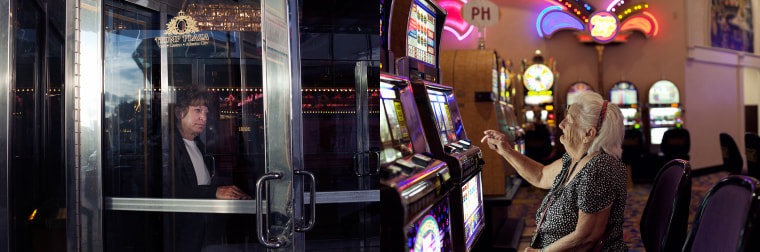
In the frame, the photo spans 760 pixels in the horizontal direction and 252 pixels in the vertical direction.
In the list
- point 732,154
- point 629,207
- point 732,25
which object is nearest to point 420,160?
point 629,207

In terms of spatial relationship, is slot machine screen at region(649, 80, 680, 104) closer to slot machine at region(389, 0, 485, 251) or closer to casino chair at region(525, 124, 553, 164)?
casino chair at region(525, 124, 553, 164)

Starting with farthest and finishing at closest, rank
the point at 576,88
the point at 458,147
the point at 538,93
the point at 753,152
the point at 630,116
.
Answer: the point at 576,88, the point at 630,116, the point at 538,93, the point at 753,152, the point at 458,147

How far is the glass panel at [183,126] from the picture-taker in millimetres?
1830

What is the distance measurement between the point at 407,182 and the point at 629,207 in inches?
202

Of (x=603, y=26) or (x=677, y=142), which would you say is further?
(x=603, y=26)

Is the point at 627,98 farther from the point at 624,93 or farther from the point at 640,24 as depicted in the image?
the point at 640,24

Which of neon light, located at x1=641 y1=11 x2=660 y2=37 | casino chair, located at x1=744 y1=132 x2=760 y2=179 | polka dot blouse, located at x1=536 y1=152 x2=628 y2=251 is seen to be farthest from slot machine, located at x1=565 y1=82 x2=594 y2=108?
polka dot blouse, located at x1=536 y1=152 x2=628 y2=251

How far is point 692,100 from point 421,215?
985cm

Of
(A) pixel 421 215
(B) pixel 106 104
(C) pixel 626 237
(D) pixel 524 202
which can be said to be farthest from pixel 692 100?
(B) pixel 106 104

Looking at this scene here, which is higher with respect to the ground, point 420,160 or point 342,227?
point 420,160

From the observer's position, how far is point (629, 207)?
622cm

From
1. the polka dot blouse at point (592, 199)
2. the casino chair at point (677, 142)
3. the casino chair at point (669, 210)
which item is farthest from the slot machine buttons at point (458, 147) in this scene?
the casino chair at point (677, 142)

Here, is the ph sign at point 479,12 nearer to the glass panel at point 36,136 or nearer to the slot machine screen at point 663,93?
the glass panel at point 36,136

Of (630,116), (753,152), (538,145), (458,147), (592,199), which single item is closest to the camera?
(592,199)
